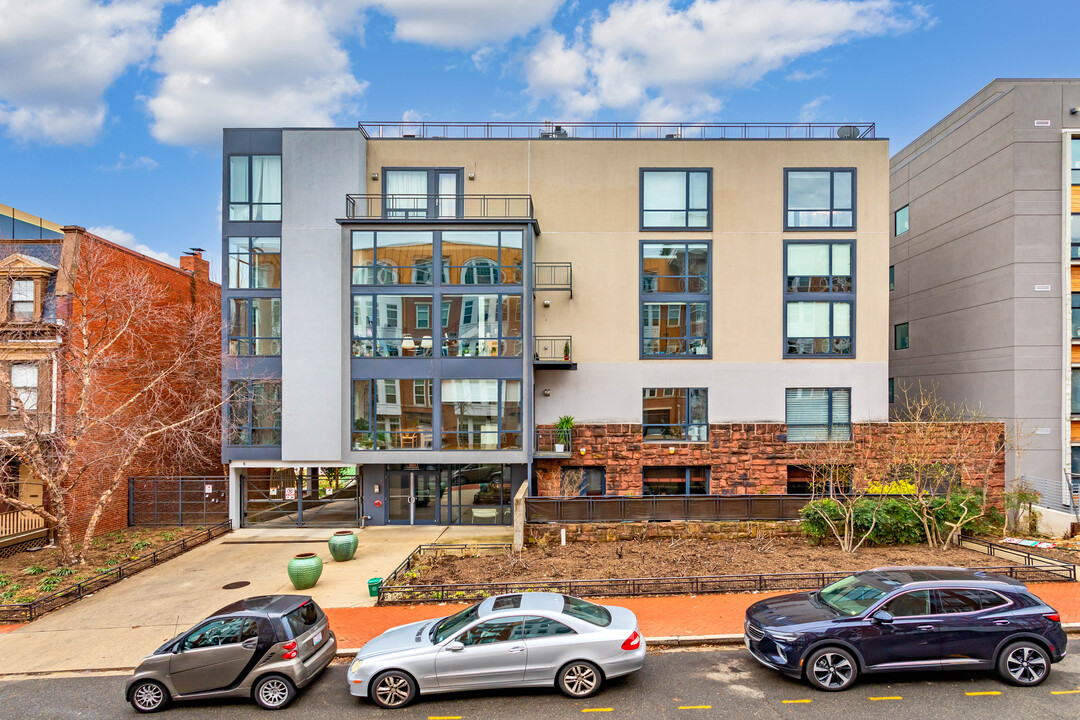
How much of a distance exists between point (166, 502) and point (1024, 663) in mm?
24490

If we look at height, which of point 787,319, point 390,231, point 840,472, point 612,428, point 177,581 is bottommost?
point 177,581

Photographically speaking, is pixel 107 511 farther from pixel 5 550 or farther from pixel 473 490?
pixel 473 490

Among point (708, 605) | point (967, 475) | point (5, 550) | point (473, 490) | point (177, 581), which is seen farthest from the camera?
point (473, 490)

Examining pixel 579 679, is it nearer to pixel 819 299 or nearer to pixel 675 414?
pixel 675 414

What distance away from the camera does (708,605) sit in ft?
39.8

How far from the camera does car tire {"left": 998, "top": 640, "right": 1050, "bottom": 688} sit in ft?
28.7

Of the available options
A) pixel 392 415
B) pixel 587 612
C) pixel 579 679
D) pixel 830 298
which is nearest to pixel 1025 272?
pixel 830 298

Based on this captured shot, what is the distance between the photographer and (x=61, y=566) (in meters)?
15.8

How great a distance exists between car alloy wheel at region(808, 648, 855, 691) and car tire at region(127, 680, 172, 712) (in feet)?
31.5

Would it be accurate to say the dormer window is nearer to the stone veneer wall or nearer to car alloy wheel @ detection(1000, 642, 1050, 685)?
the stone veneer wall

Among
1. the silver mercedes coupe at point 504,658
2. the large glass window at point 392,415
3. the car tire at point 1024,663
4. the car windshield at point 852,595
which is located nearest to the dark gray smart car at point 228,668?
the silver mercedes coupe at point 504,658

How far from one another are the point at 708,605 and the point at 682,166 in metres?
16.2

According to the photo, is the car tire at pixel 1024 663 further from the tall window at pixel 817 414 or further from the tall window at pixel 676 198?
the tall window at pixel 676 198

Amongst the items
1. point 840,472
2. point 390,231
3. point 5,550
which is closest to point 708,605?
point 840,472
